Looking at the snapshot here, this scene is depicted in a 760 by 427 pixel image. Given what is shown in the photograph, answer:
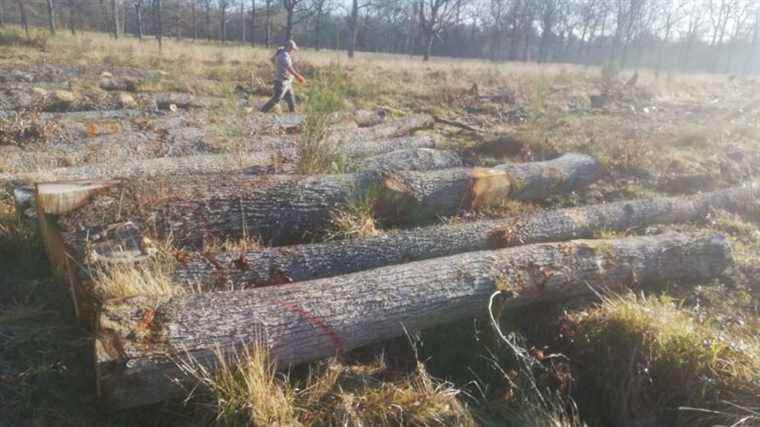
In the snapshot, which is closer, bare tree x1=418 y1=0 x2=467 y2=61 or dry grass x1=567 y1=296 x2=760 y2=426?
dry grass x1=567 y1=296 x2=760 y2=426

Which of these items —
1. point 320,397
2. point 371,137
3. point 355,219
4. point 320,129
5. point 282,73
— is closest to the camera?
point 320,397

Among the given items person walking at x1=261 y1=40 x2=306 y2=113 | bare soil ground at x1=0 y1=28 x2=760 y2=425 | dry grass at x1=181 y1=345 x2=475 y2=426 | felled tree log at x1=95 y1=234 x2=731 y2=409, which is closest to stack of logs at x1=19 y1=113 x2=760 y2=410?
felled tree log at x1=95 y1=234 x2=731 y2=409

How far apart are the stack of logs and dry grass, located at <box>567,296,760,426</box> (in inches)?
19.9

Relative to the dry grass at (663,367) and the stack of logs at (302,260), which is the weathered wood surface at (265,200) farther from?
the dry grass at (663,367)

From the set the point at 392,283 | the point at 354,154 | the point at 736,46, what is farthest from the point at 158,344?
the point at 736,46

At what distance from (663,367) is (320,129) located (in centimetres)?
383

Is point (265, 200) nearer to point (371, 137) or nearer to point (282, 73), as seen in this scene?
point (371, 137)

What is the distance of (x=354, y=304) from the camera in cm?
294

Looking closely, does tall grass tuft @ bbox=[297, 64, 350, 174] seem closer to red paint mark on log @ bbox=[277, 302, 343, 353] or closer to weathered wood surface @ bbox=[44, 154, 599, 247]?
weathered wood surface @ bbox=[44, 154, 599, 247]

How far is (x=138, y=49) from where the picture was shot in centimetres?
1700

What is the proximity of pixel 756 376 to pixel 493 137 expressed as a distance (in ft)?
20.5

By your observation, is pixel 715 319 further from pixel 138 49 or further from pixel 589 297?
pixel 138 49

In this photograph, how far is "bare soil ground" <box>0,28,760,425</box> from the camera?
2.85m

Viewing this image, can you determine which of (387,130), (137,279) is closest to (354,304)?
(137,279)
